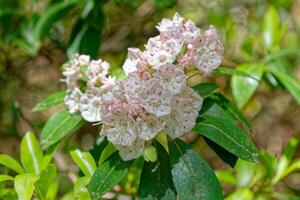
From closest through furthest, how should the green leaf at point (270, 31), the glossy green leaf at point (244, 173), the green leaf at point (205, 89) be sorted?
the green leaf at point (205, 89) < the glossy green leaf at point (244, 173) < the green leaf at point (270, 31)

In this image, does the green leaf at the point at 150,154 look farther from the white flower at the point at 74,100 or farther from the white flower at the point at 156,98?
the white flower at the point at 74,100

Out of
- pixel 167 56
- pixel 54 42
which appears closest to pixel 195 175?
pixel 167 56

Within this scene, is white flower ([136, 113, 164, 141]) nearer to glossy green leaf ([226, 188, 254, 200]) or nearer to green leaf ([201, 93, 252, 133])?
green leaf ([201, 93, 252, 133])

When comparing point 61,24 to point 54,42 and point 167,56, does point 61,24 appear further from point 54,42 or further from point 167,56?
point 167,56

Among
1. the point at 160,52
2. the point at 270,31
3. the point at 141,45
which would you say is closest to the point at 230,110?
the point at 160,52

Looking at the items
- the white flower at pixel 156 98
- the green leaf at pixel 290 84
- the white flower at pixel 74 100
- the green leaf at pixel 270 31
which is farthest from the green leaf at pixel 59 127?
the green leaf at pixel 270 31

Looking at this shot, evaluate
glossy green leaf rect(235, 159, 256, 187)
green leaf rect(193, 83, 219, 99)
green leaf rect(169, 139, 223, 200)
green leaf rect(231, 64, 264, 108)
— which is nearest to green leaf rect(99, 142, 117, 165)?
green leaf rect(169, 139, 223, 200)

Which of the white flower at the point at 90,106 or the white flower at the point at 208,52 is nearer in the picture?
the white flower at the point at 208,52
